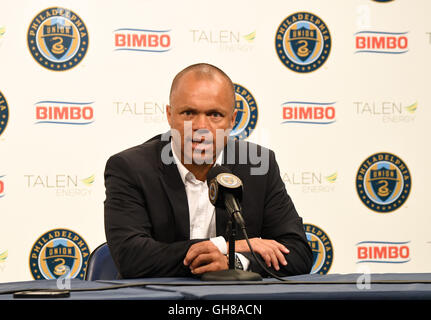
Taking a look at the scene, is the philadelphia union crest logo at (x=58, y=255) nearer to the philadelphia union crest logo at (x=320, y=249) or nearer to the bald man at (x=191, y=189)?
the bald man at (x=191, y=189)

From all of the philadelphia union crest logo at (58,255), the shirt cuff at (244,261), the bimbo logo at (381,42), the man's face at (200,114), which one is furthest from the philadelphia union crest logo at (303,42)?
the shirt cuff at (244,261)

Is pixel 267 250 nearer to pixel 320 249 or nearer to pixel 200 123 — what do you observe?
pixel 200 123

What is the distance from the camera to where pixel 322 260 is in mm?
3598

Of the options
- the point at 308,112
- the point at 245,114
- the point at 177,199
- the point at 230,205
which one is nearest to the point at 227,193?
the point at 230,205

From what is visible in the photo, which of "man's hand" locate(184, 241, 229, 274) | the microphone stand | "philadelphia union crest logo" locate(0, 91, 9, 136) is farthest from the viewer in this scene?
"philadelphia union crest logo" locate(0, 91, 9, 136)

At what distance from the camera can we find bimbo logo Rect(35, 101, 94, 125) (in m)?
3.37

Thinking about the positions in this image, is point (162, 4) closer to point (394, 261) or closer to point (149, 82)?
point (149, 82)

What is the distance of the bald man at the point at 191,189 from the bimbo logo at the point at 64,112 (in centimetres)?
112

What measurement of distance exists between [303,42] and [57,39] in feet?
5.16

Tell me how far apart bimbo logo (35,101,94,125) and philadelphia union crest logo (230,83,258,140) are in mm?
919

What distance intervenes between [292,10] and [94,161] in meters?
1.60

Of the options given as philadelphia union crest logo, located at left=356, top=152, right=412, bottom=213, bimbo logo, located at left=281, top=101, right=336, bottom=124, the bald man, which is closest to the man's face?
the bald man

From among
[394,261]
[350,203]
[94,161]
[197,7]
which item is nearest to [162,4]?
[197,7]

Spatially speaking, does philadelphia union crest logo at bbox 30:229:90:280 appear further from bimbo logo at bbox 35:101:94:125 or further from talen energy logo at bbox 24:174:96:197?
bimbo logo at bbox 35:101:94:125
